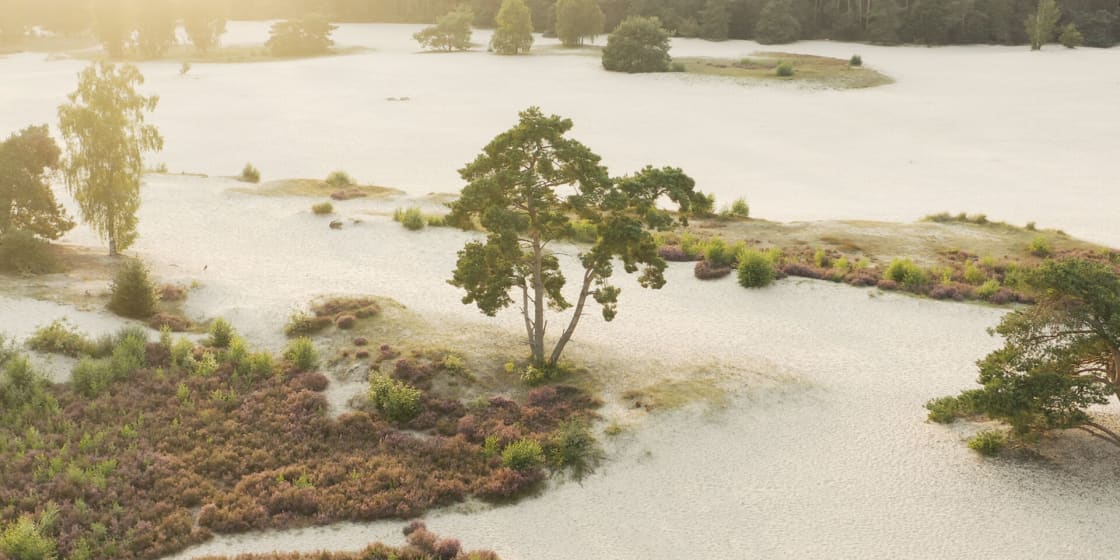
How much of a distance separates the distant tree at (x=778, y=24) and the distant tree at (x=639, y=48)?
3335 centimetres

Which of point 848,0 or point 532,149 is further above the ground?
point 848,0

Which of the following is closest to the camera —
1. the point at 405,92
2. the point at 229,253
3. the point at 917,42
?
the point at 229,253

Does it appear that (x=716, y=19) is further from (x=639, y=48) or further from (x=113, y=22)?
(x=113, y=22)

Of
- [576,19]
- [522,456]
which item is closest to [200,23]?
[576,19]

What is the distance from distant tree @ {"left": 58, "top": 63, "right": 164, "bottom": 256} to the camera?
37.3m

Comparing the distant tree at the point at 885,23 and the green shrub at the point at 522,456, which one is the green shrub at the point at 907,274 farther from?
the distant tree at the point at 885,23

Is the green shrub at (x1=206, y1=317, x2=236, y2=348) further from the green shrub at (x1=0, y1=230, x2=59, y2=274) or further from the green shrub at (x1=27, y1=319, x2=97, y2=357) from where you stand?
the green shrub at (x1=0, y1=230, x2=59, y2=274)

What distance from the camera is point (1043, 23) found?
109500mm

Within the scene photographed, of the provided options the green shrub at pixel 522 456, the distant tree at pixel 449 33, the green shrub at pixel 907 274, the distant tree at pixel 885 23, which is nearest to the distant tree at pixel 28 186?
the green shrub at pixel 522 456

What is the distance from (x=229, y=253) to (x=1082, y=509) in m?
37.7

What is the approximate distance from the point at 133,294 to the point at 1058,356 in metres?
33.1

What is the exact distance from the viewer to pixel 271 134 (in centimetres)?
6762

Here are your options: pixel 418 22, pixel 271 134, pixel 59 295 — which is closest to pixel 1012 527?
pixel 59 295

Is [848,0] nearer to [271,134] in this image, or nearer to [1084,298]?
[271,134]
